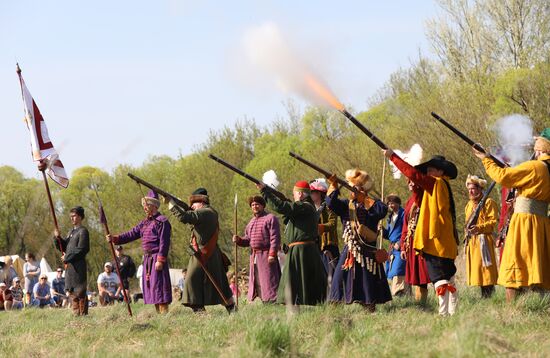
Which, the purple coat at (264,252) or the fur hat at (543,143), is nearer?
the fur hat at (543,143)

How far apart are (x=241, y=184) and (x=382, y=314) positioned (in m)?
30.5

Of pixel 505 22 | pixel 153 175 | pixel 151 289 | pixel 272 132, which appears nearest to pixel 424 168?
pixel 151 289

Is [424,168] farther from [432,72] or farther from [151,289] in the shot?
[432,72]

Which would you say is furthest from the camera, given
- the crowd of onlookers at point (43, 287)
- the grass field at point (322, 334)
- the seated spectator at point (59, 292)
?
the seated spectator at point (59, 292)

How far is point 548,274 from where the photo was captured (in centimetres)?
973

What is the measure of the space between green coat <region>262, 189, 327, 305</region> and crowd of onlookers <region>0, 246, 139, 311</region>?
10383 millimetres

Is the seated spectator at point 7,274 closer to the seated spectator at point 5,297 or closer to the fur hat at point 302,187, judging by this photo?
the seated spectator at point 5,297

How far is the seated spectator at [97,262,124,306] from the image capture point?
22.7m

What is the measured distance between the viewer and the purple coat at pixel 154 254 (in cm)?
1416

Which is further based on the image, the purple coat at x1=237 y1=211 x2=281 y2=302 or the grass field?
the purple coat at x1=237 y1=211 x2=281 y2=302

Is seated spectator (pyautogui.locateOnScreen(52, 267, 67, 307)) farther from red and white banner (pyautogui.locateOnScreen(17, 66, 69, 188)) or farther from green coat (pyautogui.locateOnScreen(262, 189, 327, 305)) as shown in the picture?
green coat (pyautogui.locateOnScreen(262, 189, 327, 305))

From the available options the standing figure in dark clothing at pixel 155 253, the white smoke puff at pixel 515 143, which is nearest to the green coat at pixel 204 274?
the standing figure in dark clothing at pixel 155 253

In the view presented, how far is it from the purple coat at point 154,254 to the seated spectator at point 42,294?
9.84 m

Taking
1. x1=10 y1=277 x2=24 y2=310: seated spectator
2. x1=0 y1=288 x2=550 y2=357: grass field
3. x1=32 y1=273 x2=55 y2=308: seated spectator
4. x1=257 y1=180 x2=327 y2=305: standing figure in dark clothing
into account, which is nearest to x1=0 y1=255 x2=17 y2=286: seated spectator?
x1=10 y1=277 x2=24 y2=310: seated spectator
